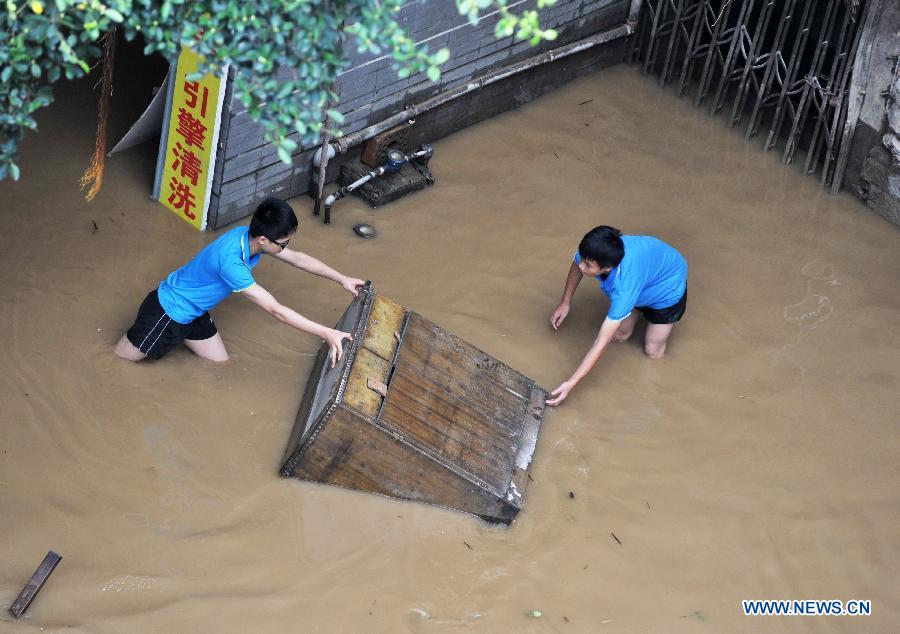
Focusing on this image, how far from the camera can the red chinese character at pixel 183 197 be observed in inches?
260

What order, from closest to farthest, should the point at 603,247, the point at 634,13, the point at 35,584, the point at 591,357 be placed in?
the point at 35,584 < the point at 603,247 < the point at 591,357 < the point at 634,13

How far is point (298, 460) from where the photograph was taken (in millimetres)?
5035

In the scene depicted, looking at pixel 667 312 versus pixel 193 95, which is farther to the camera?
pixel 193 95

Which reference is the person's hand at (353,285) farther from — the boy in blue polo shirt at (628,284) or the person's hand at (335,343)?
the boy in blue polo shirt at (628,284)

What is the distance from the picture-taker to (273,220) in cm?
493

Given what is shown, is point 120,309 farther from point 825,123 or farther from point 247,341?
point 825,123

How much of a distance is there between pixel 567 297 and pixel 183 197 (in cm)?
242

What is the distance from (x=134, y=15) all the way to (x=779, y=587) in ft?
12.4

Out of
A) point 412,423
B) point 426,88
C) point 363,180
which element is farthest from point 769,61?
point 412,423

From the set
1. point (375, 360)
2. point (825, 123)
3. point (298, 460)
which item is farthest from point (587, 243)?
point (825, 123)

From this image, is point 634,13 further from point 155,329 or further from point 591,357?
point 155,329

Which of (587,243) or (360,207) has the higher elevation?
(587,243)
